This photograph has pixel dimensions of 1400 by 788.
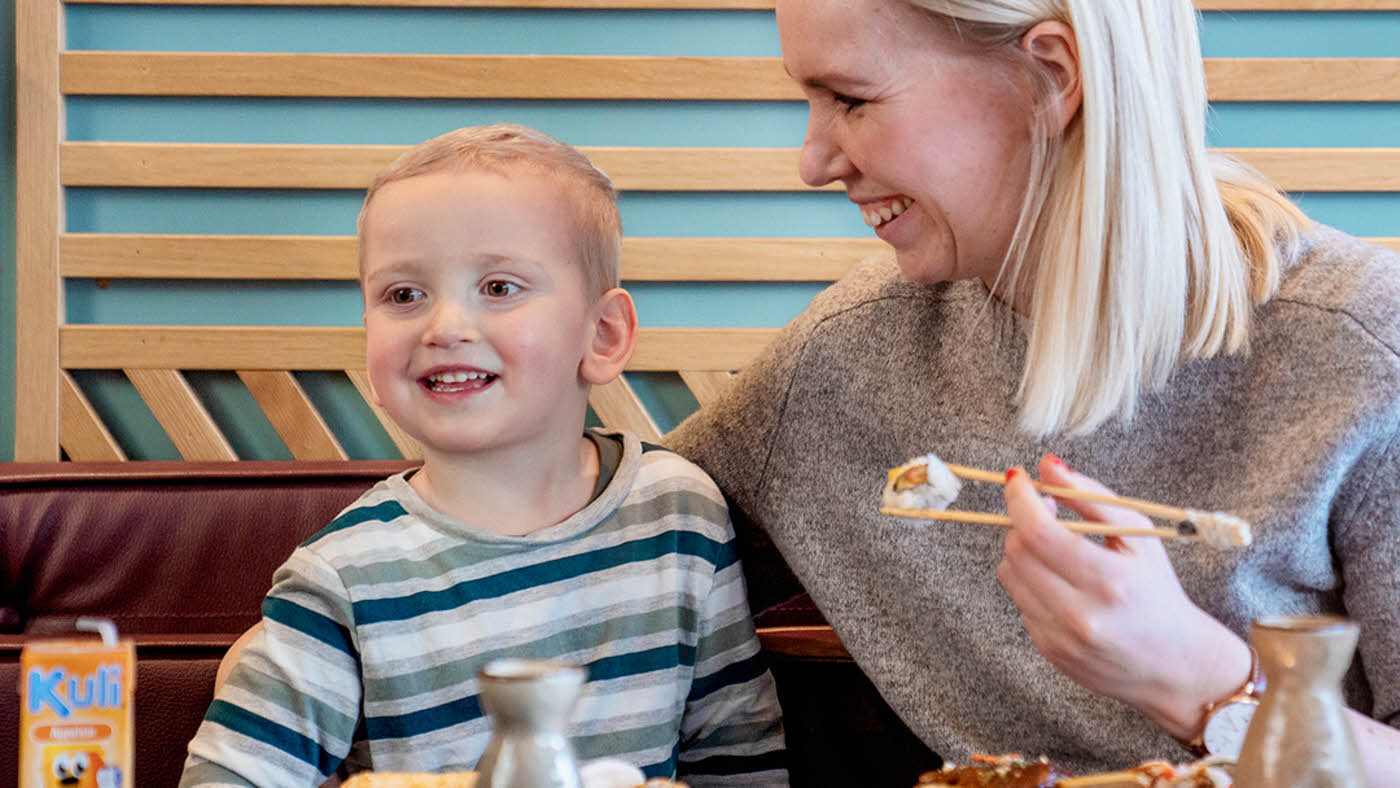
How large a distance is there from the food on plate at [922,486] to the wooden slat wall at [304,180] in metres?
1.46

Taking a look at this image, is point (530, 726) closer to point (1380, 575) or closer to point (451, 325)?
point (451, 325)

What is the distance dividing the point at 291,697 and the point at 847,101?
27.4 inches

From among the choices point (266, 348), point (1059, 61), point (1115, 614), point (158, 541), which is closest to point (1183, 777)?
point (1115, 614)

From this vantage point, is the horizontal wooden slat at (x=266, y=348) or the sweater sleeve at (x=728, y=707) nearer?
the sweater sleeve at (x=728, y=707)

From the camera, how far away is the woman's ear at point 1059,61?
1032 mm

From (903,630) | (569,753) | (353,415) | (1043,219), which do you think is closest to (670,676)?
(903,630)

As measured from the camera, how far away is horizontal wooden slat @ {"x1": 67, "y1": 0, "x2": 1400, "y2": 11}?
2.17 meters

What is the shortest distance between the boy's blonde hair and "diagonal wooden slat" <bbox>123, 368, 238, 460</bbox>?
3.60ft

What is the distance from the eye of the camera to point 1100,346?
1068 millimetres

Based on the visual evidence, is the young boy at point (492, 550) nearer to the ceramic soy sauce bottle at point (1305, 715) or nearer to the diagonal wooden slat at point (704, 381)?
the ceramic soy sauce bottle at point (1305, 715)

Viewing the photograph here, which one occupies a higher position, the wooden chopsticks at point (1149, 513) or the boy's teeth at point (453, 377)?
the boy's teeth at point (453, 377)

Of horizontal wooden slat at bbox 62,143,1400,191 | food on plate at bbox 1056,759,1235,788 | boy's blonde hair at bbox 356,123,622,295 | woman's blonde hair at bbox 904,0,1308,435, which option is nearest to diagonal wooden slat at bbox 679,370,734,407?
horizontal wooden slat at bbox 62,143,1400,191

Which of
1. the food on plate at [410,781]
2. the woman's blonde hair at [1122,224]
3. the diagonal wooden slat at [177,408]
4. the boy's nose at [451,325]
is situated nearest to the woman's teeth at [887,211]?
the woman's blonde hair at [1122,224]

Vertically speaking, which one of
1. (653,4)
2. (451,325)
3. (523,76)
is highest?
(653,4)
